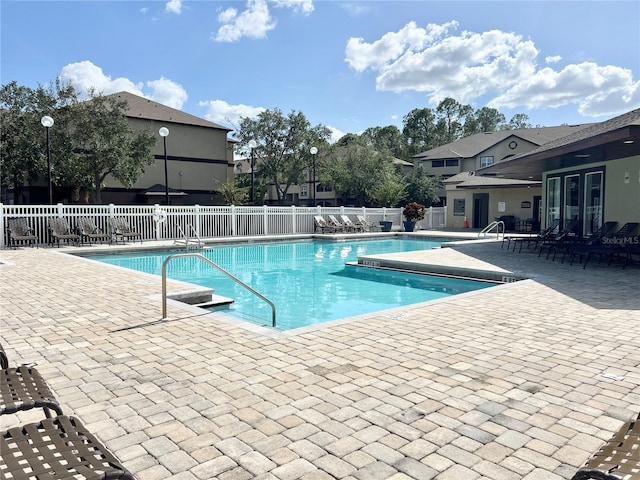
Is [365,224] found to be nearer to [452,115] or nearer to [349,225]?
[349,225]

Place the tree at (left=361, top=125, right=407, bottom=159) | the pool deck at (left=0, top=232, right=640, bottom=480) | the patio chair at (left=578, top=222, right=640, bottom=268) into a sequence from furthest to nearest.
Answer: the tree at (left=361, top=125, right=407, bottom=159)
the patio chair at (left=578, top=222, right=640, bottom=268)
the pool deck at (left=0, top=232, right=640, bottom=480)

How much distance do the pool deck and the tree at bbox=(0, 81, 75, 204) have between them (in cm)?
1591

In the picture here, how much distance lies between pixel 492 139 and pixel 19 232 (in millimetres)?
35316

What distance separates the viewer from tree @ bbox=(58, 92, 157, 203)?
19358mm

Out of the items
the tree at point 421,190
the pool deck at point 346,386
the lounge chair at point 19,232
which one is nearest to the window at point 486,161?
the tree at point 421,190

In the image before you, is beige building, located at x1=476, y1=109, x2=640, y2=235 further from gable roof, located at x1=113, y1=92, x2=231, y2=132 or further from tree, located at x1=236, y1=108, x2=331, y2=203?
tree, located at x1=236, y1=108, x2=331, y2=203

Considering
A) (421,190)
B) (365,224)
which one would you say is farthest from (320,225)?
(421,190)

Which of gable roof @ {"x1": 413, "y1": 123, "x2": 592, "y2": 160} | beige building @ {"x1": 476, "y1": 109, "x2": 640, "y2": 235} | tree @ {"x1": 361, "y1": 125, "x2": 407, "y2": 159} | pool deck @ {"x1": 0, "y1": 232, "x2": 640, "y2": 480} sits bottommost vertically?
pool deck @ {"x1": 0, "y1": 232, "x2": 640, "y2": 480}

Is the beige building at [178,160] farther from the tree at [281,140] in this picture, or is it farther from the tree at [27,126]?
the tree at [27,126]

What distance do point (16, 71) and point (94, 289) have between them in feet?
57.7

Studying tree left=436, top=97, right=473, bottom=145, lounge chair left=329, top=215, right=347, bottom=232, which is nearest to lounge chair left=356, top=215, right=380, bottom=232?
lounge chair left=329, top=215, right=347, bottom=232

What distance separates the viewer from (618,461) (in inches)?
59.5

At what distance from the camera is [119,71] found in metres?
24.1

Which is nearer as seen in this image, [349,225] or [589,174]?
[589,174]
